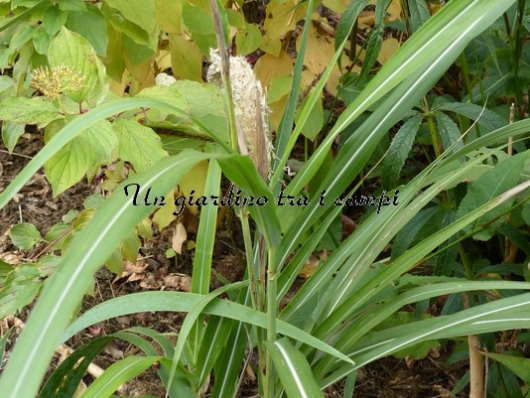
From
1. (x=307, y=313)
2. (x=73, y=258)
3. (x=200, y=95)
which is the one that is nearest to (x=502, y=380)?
(x=307, y=313)

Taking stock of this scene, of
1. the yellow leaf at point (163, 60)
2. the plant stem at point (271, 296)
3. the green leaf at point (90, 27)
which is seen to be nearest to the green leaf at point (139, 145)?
the green leaf at point (90, 27)

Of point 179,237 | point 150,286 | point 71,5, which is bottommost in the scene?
point 150,286

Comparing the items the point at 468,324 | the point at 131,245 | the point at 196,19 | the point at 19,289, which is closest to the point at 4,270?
the point at 19,289

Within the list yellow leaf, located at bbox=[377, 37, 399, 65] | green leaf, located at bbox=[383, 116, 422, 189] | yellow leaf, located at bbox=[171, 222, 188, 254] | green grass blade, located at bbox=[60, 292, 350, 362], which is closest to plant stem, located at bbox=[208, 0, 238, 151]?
green grass blade, located at bbox=[60, 292, 350, 362]

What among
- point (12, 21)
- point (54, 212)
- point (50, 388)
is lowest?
point (50, 388)

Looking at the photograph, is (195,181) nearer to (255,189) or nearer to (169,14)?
(169,14)

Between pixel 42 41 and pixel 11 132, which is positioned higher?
pixel 42 41

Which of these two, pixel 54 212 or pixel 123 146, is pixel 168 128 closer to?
pixel 123 146
